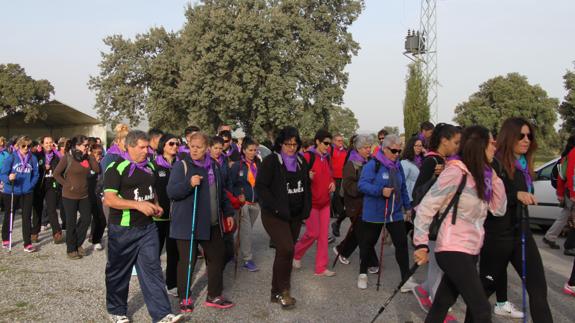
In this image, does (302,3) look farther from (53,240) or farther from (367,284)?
(367,284)

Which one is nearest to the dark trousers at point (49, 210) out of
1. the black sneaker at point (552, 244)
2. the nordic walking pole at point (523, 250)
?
the nordic walking pole at point (523, 250)

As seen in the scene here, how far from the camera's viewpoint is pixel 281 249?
5305mm

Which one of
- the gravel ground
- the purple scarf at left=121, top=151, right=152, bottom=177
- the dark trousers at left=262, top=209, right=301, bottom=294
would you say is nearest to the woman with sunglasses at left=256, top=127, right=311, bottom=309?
the dark trousers at left=262, top=209, right=301, bottom=294

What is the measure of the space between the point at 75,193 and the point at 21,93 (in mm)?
39914

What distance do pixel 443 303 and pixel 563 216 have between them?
5.89 m

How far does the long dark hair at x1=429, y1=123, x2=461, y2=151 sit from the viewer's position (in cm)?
482

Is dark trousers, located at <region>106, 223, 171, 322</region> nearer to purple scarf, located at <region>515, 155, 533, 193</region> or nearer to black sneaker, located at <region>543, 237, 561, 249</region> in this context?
purple scarf, located at <region>515, 155, 533, 193</region>

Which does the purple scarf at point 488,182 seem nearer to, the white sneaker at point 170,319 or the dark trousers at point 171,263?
the white sneaker at point 170,319

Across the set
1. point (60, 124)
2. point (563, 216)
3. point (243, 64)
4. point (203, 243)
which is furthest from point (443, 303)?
point (60, 124)

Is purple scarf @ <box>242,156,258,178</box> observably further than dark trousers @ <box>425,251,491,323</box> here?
Yes

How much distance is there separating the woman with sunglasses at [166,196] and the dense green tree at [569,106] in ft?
145

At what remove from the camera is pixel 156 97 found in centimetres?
3438

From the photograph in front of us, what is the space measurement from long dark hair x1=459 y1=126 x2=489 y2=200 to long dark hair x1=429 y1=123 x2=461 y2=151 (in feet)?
3.74

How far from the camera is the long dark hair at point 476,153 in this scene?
347cm
